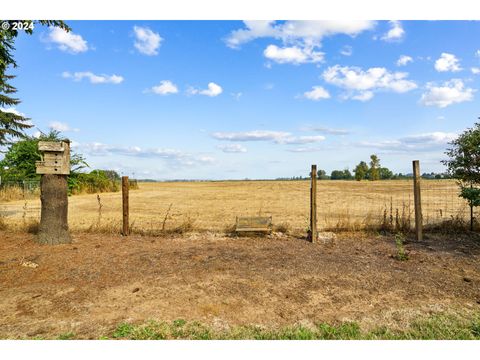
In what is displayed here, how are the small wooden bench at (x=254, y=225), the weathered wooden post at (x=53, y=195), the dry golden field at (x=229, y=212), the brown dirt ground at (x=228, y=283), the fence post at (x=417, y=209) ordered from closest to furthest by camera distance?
the brown dirt ground at (x=228, y=283)
the weathered wooden post at (x=53, y=195)
the fence post at (x=417, y=209)
the small wooden bench at (x=254, y=225)
the dry golden field at (x=229, y=212)

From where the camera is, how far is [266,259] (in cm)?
623

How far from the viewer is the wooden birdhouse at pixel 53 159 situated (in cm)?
738

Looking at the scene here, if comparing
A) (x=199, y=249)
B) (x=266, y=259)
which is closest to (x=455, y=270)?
(x=266, y=259)

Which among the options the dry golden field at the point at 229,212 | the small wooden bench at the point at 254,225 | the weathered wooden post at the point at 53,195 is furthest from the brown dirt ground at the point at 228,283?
the dry golden field at the point at 229,212

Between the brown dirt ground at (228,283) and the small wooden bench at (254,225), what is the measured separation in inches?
20.9

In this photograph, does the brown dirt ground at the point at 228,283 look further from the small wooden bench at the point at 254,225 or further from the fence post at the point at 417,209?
the small wooden bench at the point at 254,225

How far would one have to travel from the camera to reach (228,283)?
4941 mm

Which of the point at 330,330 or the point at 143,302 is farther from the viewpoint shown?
the point at 143,302

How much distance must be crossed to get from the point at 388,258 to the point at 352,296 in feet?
7.47

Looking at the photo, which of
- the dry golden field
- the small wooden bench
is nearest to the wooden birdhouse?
the dry golden field

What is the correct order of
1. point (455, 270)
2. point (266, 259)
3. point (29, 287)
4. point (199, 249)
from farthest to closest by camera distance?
1. point (199, 249)
2. point (266, 259)
3. point (455, 270)
4. point (29, 287)

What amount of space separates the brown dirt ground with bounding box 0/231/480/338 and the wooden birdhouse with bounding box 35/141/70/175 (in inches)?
68.6

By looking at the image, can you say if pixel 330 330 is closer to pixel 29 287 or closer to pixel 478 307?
pixel 478 307

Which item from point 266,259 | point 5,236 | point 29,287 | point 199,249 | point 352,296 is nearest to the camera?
point 352,296
